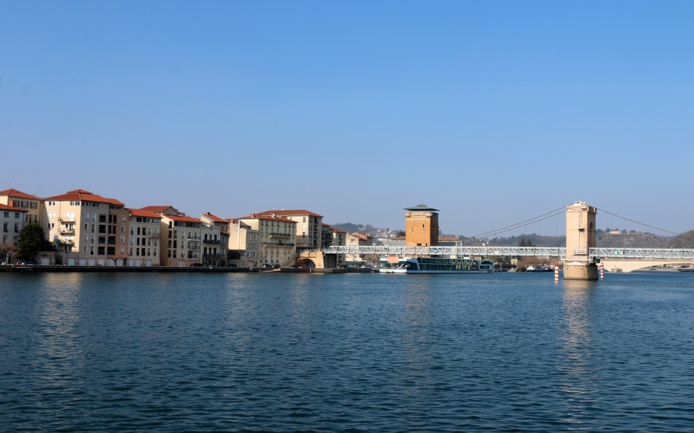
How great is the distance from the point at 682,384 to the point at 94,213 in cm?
9598

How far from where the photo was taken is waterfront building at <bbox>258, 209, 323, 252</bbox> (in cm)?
15662

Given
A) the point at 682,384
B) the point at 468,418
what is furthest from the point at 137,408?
the point at 682,384

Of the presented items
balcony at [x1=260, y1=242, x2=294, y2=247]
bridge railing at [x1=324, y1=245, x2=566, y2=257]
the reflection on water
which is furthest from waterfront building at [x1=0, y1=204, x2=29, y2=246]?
the reflection on water

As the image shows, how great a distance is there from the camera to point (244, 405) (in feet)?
60.6

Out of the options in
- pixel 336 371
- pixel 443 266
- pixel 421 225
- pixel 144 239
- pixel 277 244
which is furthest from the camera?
pixel 421 225

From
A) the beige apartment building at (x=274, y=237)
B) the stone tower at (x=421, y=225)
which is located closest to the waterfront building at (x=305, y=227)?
the beige apartment building at (x=274, y=237)

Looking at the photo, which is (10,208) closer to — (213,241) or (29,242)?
(29,242)

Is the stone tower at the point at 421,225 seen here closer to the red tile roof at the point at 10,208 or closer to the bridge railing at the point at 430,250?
the bridge railing at the point at 430,250

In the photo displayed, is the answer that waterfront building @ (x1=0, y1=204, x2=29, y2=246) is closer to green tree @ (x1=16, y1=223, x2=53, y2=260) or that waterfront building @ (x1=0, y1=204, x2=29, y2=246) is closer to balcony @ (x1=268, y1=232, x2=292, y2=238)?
green tree @ (x1=16, y1=223, x2=53, y2=260)

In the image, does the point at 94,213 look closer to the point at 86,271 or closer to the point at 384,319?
the point at 86,271

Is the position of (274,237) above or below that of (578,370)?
above

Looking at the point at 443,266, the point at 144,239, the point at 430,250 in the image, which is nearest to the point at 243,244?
the point at 144,239

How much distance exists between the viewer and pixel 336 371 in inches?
912

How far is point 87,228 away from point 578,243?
66.3 metres
